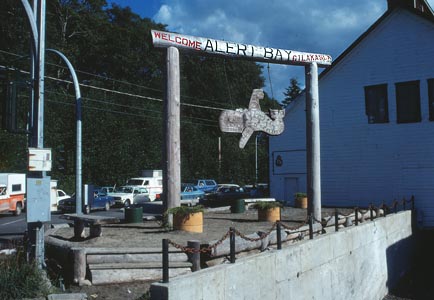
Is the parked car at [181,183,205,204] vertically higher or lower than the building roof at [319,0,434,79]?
lower

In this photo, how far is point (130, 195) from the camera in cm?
3600

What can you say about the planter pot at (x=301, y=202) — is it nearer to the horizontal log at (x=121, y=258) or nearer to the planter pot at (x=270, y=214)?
the planter pot at (x=270, y=214)

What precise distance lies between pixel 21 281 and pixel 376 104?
697 inches

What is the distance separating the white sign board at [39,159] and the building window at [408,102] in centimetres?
1606

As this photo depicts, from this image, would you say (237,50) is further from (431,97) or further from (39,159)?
(431,97)

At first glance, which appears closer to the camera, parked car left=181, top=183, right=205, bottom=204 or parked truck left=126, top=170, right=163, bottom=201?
parked car left=181, top=183, right=205, bottom=204

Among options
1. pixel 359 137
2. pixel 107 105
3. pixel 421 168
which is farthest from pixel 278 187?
pixel 107 105

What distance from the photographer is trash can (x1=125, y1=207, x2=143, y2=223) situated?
1405 cm

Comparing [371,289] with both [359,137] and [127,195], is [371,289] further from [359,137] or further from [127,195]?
[127,195]

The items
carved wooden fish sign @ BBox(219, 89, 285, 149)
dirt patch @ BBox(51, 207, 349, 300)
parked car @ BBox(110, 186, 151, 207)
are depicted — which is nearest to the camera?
dirt patch @ BBox(51, 207, 349, 300)

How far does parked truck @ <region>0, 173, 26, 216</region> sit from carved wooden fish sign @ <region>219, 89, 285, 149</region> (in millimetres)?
20342

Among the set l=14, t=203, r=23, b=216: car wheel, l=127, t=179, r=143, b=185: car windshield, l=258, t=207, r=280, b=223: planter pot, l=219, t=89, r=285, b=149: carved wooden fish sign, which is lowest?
l=14, t=203, r=23, b=216: car wheel

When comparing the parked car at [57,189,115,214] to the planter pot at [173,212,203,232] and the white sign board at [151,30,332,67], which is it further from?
the planter pot at [173,212,203,232]

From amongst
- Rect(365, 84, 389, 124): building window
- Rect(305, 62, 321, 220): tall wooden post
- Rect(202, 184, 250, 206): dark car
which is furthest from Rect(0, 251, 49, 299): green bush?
Rect(202, 184, 250, 206): dark car
